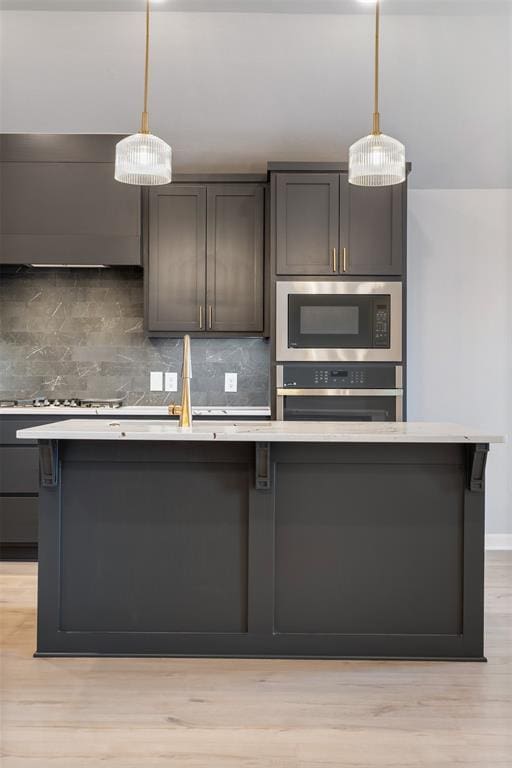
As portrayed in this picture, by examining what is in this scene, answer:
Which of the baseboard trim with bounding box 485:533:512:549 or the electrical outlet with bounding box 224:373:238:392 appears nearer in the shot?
the baseboard trim with bounding box 485:533:512:549

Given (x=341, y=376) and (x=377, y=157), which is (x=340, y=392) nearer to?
(x=341, y=376)

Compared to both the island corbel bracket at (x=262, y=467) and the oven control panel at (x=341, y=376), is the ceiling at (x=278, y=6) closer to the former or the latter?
the oven control panel at (x=341, y=376)

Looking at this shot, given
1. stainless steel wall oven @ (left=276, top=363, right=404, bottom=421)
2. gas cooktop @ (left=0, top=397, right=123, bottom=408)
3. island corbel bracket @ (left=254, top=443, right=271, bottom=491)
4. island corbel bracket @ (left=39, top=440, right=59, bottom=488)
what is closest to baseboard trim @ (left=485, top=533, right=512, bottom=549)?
stainless steel wall oven @ (left=276, top=363, right=404, bottom=421)

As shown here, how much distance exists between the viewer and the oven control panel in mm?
3861

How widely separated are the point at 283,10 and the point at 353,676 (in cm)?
333

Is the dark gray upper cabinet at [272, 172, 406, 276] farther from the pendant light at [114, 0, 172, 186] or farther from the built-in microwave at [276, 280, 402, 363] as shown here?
the pendant light at [114, 0, 172, 186]

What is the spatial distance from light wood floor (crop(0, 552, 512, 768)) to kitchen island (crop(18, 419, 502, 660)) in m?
0.10

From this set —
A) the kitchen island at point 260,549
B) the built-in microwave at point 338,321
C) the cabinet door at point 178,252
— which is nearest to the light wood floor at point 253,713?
the kitchen island at point 260,549

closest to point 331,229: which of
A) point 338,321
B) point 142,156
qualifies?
point 338,321

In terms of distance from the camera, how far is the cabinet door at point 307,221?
3877 millimetres

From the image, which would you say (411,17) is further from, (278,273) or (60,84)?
(60,84)

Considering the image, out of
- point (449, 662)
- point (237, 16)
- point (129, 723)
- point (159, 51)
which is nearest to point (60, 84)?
point (159, 51)

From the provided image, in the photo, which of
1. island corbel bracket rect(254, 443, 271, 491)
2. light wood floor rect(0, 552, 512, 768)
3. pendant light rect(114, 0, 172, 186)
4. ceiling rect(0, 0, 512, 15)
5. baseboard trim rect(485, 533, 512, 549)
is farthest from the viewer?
baseboard trim rect(485, 533, 512, 549)

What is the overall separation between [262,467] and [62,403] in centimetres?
235
